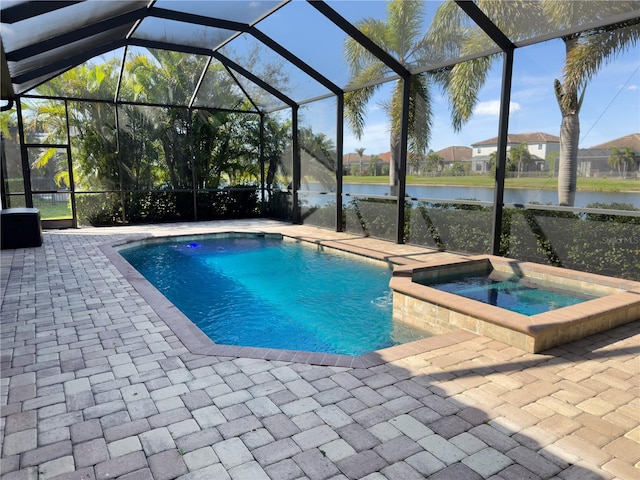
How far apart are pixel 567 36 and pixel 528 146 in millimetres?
1503

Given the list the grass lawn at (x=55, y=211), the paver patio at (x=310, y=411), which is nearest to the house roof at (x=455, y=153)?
the paver patio at (x=310, y=411)

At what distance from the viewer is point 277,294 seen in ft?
20.7

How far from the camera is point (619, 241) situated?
535 cm

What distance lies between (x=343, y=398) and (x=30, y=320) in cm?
345

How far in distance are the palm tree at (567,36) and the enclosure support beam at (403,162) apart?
4.28ft

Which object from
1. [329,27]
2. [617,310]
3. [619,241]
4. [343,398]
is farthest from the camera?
[329,27]

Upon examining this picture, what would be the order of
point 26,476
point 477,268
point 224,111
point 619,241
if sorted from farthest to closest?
point 224,111
point 477,268
point 619,241
point 26,476

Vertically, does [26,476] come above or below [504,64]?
below

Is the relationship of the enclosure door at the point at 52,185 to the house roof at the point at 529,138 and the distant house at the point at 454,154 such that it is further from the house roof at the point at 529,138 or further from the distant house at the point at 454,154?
the house roof at the point at 529,138

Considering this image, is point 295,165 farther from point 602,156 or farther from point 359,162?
point 602,156

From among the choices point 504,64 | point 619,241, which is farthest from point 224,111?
point 619,241

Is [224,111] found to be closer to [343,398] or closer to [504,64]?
[504,64]

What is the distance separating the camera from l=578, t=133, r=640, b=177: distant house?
5135 mm

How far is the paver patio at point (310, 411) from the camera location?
2.10 m
